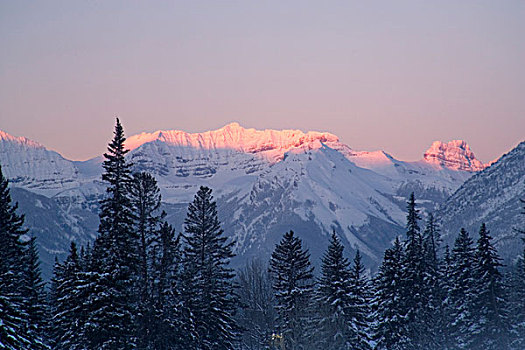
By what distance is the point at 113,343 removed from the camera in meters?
54.0

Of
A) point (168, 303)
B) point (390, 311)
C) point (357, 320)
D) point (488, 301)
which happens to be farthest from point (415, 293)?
point (168, 303)

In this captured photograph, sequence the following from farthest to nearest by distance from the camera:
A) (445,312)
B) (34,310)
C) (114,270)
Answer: (445,312) → (114,270) → (34,310)

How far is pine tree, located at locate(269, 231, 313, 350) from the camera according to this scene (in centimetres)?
7725

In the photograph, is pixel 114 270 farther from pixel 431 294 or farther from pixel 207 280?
pixel 431 294

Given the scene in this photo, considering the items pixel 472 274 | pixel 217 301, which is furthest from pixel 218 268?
pixel 472 274

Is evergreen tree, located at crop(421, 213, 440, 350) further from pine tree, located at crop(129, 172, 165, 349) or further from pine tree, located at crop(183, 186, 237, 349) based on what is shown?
pine tree, located at crop(129, 172, 165, 349)

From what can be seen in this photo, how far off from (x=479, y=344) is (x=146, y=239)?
132 ft

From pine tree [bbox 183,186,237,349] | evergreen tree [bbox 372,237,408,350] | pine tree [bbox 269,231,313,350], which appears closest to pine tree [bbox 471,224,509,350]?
evergreen tree [bbox 372,237,408,350]

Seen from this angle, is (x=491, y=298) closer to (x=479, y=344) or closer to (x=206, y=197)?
(x=479, y=344)

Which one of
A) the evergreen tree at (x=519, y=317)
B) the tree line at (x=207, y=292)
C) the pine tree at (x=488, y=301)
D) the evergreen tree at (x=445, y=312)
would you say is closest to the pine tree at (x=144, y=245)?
the tree line at (x=207, y=292)

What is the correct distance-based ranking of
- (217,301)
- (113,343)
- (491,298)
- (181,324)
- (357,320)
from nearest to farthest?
1. (113,343)
2. (181,324)
3. (217,301)
4. (357,320)
5. (491,298)

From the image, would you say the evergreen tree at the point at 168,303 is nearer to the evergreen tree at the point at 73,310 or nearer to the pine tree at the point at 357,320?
the evergreen tree at the point at 73,310

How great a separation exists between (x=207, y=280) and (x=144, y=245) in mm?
11570

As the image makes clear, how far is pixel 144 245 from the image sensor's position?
61.3 m
